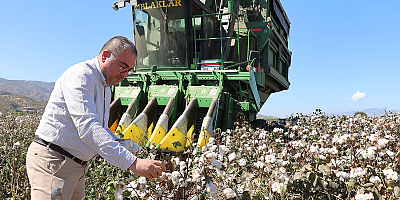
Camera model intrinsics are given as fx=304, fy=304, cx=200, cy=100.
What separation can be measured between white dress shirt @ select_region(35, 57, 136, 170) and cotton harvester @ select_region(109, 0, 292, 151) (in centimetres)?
301

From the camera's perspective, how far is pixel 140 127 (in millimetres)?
5867

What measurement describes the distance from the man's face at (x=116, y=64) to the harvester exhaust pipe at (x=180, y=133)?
2658 mm

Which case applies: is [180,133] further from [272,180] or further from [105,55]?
[105,55]

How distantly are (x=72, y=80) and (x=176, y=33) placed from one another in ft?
20.1

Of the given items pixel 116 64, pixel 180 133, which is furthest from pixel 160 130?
pixel 116 64

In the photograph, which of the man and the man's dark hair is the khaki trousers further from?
the man's dark hair

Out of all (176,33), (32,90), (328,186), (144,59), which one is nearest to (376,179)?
(328,186)

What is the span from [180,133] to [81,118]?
3.47 meters

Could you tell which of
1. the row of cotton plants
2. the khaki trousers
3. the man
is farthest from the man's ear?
the row of cotton plants

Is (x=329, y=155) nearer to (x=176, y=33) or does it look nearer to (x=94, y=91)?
(x=94, y=91)

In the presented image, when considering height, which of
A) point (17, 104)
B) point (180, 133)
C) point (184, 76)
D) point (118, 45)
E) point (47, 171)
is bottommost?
point (17, 104)

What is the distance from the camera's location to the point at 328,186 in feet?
7.75

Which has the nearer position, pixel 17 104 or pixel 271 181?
pixel 271 181

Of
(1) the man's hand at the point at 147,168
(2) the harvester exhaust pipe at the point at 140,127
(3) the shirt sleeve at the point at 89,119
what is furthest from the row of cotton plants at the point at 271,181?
(2) the harvester exhaust pipe at the point at 140,127
